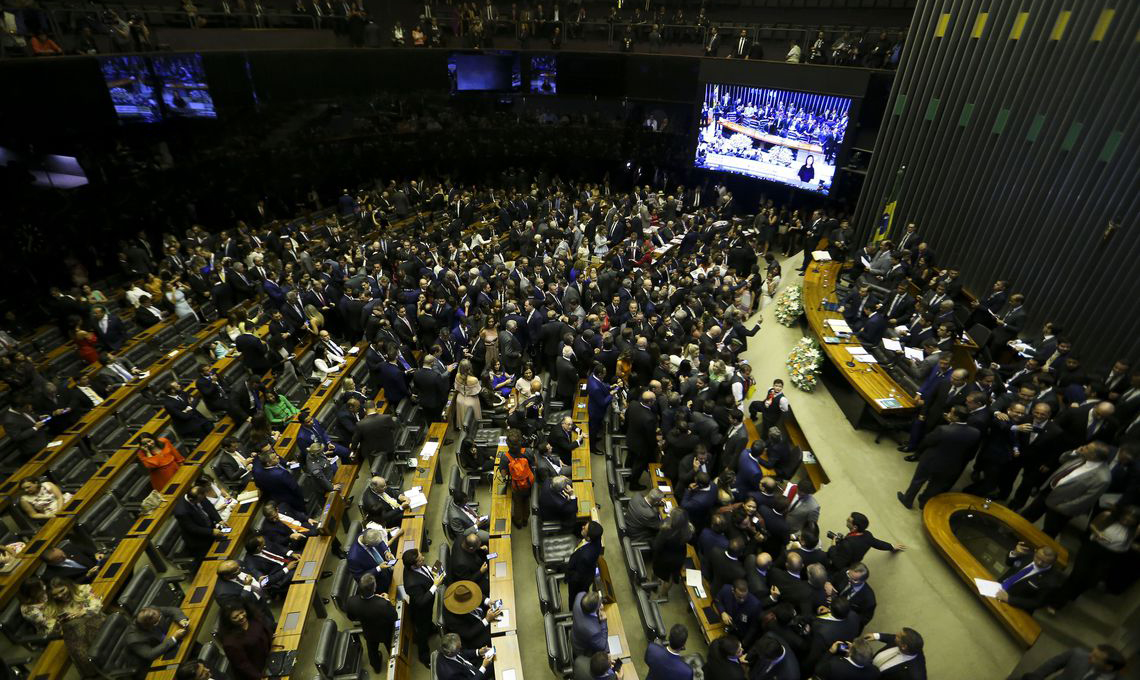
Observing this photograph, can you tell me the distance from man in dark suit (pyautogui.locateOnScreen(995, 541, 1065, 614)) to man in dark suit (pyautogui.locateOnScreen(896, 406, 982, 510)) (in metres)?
1.09

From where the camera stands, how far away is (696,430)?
23.6 feet

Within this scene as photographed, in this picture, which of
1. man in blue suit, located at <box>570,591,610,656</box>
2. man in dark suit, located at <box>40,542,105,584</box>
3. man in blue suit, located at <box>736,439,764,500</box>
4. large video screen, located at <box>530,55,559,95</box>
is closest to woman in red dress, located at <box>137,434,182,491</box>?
man in dark suit, located at <box>40,542,105,584</box>

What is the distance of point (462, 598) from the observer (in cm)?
514

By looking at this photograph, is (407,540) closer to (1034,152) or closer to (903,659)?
(903,659)

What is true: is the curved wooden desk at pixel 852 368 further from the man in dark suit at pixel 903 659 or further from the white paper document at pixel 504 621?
the white paper document at pixel 504 621

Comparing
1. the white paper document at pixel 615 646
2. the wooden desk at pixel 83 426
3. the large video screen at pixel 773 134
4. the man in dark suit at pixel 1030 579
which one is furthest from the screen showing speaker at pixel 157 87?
the man in dark suit at pixel 1030 579

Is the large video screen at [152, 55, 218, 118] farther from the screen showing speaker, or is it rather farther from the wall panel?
the wall panel

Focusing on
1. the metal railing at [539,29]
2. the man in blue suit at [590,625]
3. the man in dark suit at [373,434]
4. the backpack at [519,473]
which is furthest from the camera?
the metal railing at [539,29]

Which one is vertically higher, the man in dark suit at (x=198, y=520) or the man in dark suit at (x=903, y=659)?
the man in dark suit at (x=903, y=659)

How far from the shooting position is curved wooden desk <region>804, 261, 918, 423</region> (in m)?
7.43

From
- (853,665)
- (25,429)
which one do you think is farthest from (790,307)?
(25,429)

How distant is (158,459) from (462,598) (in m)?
4.61

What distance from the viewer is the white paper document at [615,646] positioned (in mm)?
5177

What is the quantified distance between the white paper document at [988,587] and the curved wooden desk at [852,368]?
240 cm
